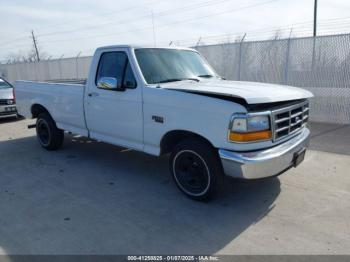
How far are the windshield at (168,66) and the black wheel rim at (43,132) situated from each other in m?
3.16

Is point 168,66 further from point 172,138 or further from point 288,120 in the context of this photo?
point 288,120

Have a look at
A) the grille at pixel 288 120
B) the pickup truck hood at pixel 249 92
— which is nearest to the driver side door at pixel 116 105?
the pickup truck hood at pixel 249 92

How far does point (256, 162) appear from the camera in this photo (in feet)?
12.1

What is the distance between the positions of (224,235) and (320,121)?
705 centimetres

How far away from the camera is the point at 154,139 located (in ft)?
15.3

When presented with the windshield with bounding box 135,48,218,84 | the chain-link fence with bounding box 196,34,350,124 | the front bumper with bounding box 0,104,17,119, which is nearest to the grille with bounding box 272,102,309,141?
the windshield with bounding box 135,48,218,84

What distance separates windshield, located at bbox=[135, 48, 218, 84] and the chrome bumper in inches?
63.5

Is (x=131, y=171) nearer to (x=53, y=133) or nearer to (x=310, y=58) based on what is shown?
(x=53, y=133)

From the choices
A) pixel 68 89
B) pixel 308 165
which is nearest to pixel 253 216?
pixel 308 165

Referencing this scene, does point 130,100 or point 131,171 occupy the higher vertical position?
point 130,100

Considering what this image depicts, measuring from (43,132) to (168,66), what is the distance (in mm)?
3616

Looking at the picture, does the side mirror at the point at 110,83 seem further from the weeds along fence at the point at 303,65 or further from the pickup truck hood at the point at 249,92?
the weeds along fence at the point at 303,65

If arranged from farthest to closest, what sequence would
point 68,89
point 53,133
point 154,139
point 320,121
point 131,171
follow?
point 320,121
point 53,133
point 68,89
point 131,171
point 154,139

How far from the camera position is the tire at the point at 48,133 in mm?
6832
